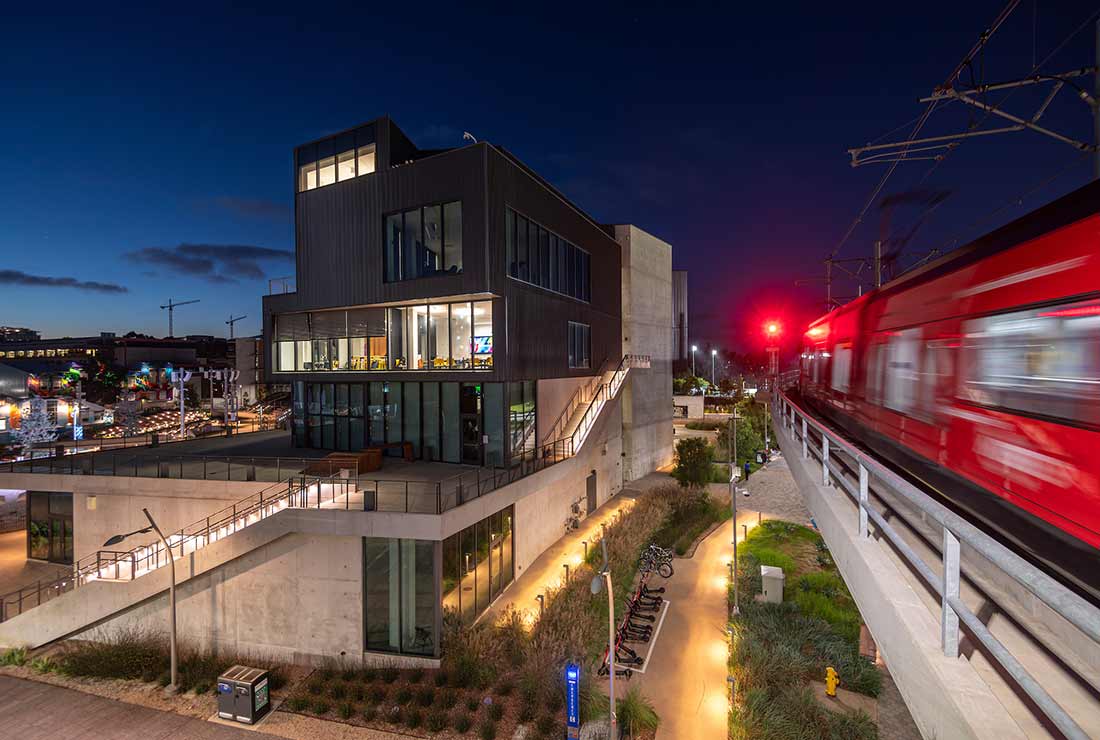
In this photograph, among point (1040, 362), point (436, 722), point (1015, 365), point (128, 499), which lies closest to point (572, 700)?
point (436, 722)

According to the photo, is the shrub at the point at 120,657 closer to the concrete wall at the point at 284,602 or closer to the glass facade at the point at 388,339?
the concrete wall at the point at 284,602

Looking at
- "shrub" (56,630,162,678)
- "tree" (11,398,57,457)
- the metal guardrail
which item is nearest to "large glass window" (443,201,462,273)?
"shrub" (56,630,162,678)

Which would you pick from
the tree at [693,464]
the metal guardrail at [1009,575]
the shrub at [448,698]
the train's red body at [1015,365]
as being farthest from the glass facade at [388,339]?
the tree at [693,464]

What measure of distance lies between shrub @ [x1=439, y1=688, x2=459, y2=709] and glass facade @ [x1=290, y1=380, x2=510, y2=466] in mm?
8267

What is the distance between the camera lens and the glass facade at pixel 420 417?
2033 centimetres

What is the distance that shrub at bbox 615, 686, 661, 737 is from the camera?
12.2 metres

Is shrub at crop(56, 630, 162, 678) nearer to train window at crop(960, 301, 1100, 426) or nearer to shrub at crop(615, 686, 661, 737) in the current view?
shrub at crop(615, 686, 661, 737)

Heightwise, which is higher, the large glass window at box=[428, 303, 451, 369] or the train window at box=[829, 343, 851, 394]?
the large glass window at box=[428, 303, 451, 369]

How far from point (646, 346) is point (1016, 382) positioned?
29.7 m

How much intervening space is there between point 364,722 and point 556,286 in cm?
1810

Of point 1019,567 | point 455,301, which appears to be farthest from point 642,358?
point 1019,567

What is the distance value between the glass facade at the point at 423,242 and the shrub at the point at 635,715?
49.1 feet

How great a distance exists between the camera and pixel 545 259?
23.2 meters

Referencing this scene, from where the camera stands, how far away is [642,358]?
34562mm
